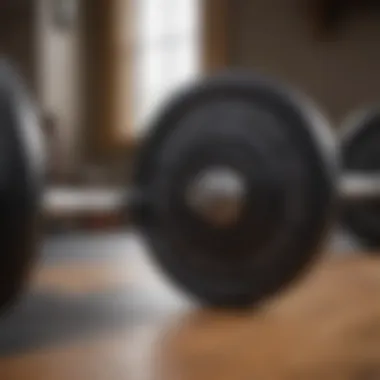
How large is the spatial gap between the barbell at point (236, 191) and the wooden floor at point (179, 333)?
46mm

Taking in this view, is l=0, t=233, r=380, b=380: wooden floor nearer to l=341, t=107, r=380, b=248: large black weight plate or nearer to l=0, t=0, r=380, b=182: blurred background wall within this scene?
l=341, t=107, r=380, b=248: large black weight plate

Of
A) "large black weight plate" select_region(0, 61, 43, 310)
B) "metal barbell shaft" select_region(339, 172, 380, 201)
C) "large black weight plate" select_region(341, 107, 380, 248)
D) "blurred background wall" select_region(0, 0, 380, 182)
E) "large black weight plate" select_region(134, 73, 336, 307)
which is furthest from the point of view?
"blurred background wall" select_region(0, 0, 380, 182)

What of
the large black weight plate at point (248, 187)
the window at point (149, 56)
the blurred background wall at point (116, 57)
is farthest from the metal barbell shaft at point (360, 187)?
the window at point (149, 56)

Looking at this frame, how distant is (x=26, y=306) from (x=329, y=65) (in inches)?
79.8

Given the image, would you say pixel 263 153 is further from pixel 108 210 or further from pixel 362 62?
pixel 362 62

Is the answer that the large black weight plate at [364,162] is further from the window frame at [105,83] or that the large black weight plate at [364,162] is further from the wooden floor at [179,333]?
the window frame at [105,83]

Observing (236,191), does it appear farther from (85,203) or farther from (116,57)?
(116,57)

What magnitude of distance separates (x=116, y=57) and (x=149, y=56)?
135mm

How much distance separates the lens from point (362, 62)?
2666 millimetres

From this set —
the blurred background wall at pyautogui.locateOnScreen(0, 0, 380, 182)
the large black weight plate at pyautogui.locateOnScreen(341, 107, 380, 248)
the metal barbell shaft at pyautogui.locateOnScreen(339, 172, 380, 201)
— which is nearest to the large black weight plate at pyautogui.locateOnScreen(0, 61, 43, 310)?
the metal barbell shaft at pyautogui.locateOnScreen(339, 172, 380, 201)

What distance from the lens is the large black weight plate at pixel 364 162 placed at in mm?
1480

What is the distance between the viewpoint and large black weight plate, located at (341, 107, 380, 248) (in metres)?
Answer: 1.48

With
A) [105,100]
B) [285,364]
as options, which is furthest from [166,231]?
[105,100]

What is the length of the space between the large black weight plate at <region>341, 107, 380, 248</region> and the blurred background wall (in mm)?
1405
